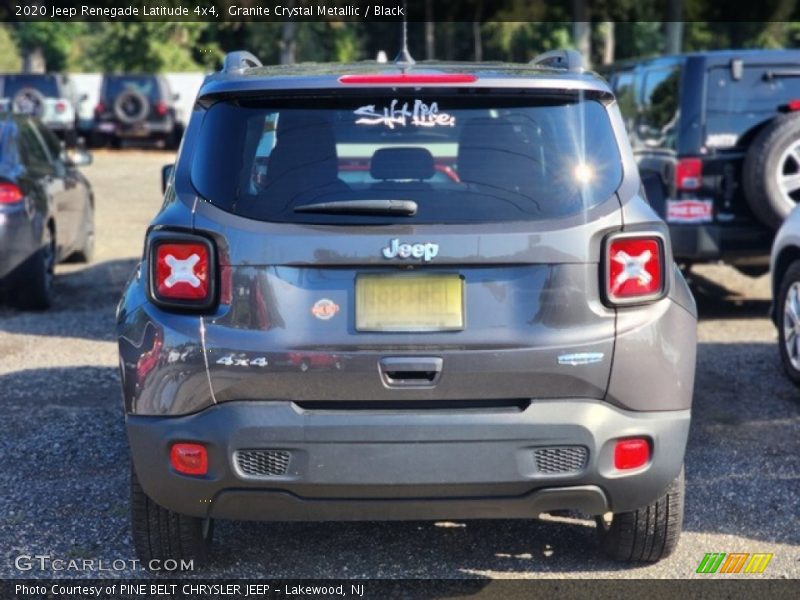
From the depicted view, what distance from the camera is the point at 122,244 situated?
579 inches

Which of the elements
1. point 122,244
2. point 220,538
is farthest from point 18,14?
point 220,538

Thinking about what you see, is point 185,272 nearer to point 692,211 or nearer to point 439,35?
point 692,211

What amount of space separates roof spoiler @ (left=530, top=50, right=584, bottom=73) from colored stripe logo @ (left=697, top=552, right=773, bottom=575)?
1.87m

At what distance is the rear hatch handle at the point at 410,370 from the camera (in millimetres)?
3908

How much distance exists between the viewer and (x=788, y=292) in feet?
25.0

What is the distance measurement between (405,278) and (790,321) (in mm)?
4284

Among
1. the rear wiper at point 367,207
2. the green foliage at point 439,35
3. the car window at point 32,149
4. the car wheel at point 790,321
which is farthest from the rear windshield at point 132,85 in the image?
the rear wiper at point 367,207

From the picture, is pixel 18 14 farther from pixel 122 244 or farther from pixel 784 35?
pixel 122 244

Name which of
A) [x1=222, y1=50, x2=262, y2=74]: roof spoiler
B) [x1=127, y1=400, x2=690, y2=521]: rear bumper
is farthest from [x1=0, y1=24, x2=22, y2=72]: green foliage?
[x1=127, y1=400, x2=690, y2=521]: rear bumper

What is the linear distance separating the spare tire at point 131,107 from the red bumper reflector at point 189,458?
28.7 m

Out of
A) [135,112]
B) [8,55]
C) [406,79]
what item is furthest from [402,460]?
[8,55]

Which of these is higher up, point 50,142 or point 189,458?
point 189,458

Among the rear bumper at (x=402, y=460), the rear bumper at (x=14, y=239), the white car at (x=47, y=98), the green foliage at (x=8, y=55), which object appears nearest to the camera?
the rear bumper at (x=402, y=460)

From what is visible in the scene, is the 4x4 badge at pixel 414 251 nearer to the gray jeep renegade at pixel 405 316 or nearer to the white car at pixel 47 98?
the gray jeep renegade at pixel 405 316
